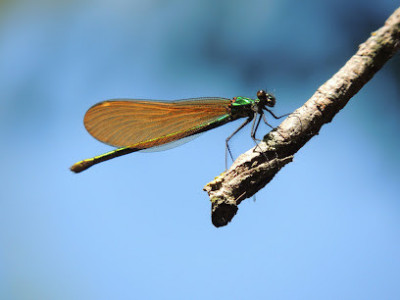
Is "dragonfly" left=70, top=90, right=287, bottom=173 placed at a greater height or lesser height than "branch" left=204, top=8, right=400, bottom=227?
greater

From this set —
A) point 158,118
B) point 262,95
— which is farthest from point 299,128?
point 158,118

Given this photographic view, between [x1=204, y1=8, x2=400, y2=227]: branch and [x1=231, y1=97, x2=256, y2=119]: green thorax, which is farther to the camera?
[x1=231, y1=97, x2=256, y2=119]: green thorax

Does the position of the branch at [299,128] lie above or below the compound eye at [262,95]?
below

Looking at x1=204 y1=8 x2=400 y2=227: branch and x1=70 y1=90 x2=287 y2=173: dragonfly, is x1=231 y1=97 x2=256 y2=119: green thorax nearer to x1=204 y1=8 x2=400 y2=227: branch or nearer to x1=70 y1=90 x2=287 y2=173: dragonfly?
x1=70 y1=90 x2=287 y2=173: dragonfly

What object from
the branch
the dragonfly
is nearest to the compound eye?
the dragonfly

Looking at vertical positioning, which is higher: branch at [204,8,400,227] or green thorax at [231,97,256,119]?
green thorax at [231,97,256,119]

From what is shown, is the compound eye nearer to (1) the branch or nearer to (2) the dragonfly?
(2) the dragonfly

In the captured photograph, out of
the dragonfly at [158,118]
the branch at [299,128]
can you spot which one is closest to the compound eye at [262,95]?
the dragonfly at [158,118]

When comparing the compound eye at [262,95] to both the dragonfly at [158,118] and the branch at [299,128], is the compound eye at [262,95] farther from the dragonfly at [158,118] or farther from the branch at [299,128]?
the branch at [299,128]
